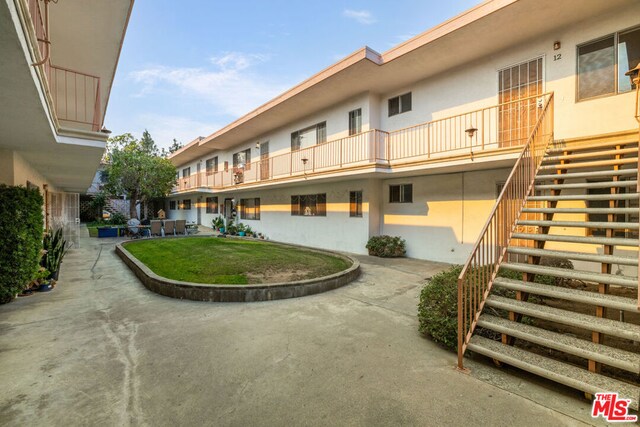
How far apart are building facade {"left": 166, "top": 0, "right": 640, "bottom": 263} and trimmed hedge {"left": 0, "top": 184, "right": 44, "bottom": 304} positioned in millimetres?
8752

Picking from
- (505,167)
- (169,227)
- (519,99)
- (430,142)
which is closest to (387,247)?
(430,142)

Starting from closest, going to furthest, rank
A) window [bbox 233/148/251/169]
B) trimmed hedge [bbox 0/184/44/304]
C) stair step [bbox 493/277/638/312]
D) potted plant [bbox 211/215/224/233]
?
stair step [bbox 493/277/638/312]
trimmed hedge [bbox 0/184/44/304]
window [bbox 233/148/251/169]
potted plant [bbox 211/215/224/233]

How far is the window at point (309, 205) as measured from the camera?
1406 cm

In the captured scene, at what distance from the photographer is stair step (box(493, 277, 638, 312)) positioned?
308cm

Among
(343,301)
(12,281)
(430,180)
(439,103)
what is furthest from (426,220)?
(12,281)

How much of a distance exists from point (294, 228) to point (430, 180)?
788 cm

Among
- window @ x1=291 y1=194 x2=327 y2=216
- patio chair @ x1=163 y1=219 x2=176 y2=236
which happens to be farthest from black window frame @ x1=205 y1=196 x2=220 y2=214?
window @ x1=291 y1=194 x2=327 y2=216

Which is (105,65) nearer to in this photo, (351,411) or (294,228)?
(351,411)

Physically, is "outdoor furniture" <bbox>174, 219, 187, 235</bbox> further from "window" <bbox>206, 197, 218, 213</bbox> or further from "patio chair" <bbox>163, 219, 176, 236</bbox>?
"window" <bbox>206, 197, 218, 213</bbox>

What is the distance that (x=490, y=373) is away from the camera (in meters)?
3.31

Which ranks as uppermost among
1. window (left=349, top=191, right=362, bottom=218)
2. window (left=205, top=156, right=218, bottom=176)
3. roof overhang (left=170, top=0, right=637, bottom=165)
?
roof overhang (left=170, top=0, right=637, bottom=165)

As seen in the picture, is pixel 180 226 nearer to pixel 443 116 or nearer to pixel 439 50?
pixel 443 116

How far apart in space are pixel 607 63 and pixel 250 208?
58.9 feet

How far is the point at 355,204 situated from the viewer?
12500 millimetres
